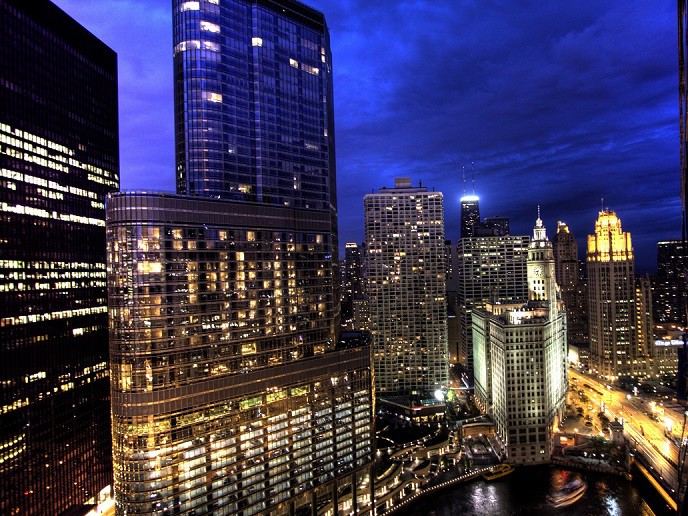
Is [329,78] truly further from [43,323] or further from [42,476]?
[42,476]

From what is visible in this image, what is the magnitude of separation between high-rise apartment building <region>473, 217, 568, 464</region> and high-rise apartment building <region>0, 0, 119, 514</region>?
10883cm

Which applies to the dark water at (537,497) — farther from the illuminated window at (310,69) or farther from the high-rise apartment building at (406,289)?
the illuminated window at (310,69)

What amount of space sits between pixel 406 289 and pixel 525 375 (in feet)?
205

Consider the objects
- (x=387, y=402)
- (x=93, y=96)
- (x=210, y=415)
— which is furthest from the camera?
(x=387, y=402)

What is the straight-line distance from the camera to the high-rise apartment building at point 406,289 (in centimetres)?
18312

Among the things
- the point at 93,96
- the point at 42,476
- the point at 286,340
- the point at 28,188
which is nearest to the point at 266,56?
the point at 93,96

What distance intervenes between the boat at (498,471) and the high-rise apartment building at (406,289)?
5607 cm

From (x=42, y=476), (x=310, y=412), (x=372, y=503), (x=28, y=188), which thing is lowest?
(x=372, y=503)

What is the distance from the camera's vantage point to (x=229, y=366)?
87062 mm

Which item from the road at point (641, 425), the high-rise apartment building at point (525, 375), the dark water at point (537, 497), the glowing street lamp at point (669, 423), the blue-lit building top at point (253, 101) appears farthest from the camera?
the glowing street lamp at point (669, 423)

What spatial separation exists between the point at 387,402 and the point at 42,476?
356ft

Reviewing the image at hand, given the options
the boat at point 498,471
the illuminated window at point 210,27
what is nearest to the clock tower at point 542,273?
the boat at point 498,471

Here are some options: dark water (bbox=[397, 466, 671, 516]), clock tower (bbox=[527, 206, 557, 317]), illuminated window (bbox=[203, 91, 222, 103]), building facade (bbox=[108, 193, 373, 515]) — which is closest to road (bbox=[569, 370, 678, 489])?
dark water (bbox=[397, 466, 671, 516])

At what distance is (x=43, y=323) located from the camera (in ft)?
324
